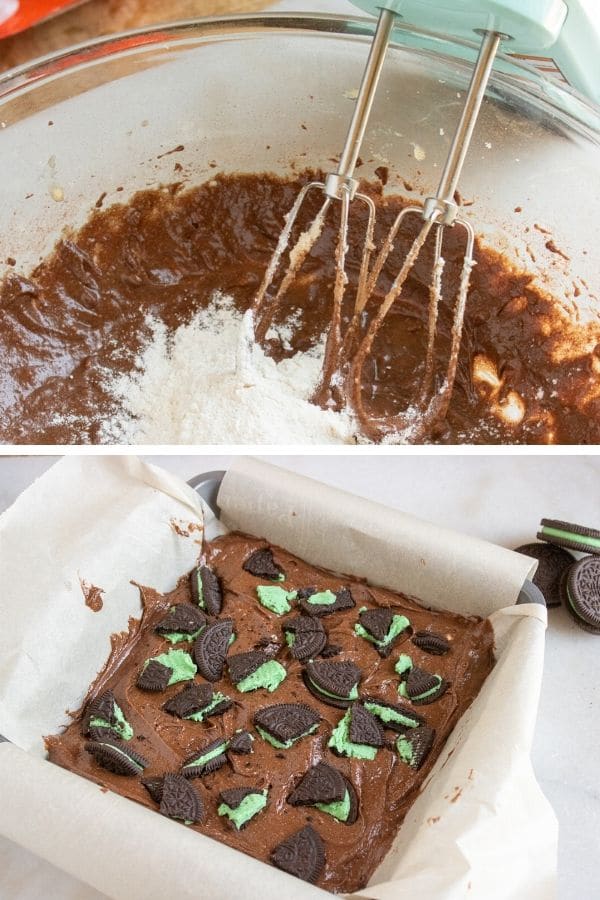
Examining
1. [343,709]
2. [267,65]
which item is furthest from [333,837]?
[267,65]

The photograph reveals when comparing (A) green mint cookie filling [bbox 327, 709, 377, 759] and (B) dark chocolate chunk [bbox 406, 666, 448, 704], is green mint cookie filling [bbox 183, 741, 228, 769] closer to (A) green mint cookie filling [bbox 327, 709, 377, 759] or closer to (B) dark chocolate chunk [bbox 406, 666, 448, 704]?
(A) green mint cookie filling [bbox 327, 709, 377, 759]

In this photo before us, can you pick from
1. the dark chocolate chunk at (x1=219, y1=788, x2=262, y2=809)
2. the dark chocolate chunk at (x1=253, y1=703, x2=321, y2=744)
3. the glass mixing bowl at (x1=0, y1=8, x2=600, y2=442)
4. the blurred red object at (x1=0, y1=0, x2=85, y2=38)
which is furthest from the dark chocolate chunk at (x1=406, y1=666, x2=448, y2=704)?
the blurred red object at (x1=0, y1=0, x2=85, y2=38)

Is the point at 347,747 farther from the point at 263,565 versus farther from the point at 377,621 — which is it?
the point at 263,565

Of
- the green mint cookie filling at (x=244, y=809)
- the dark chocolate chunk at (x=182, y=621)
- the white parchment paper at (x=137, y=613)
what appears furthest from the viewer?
the dark chocolate chunk at (x=182, y=621)

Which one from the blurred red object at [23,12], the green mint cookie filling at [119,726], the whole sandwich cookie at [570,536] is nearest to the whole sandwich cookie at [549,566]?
the whole sandwich cookie at [570,536]

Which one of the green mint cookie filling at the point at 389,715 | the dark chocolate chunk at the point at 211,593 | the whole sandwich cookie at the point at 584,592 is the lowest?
the green mint cookie filling at the point at 389,715

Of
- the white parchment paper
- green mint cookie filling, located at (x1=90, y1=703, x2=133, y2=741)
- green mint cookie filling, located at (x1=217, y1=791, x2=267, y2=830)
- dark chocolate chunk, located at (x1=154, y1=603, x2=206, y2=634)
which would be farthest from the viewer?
dark chocolate chunk, located at (x1=154, y1=603, x2=206, y2=634)

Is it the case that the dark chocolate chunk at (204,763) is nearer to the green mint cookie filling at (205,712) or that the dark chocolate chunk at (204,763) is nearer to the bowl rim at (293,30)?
the green mint cookie filling at (205,712)
